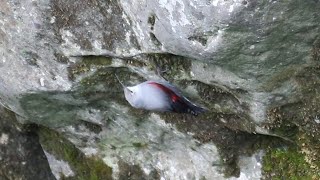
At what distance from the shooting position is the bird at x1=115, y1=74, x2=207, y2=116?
11.2ft

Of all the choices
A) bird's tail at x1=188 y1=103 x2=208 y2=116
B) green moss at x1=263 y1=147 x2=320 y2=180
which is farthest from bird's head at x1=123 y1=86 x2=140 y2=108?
green moss at x1=263 y1=147 x2=320 y2=180

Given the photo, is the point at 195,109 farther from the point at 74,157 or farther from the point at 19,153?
the point at 19,153

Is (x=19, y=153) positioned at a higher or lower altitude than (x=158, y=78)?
lower

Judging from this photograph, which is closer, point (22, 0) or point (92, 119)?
point (22, 0)

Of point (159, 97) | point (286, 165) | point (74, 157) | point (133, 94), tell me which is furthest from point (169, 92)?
point (74, 157)

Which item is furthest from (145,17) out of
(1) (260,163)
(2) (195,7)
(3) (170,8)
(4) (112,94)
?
(1) (260,163)

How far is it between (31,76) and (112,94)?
1.93 ft

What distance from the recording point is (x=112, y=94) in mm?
4035

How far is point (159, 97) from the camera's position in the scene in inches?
135

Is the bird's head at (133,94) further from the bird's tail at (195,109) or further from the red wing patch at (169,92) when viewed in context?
the bird's tail at (195,109)

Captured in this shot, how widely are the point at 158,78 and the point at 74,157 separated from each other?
1.75 meters

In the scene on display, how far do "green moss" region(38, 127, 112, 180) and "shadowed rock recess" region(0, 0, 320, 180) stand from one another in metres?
0.01

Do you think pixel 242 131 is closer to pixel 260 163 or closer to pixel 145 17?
pixel 260 163

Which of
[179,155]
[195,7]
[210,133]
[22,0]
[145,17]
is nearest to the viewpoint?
[195,7]
